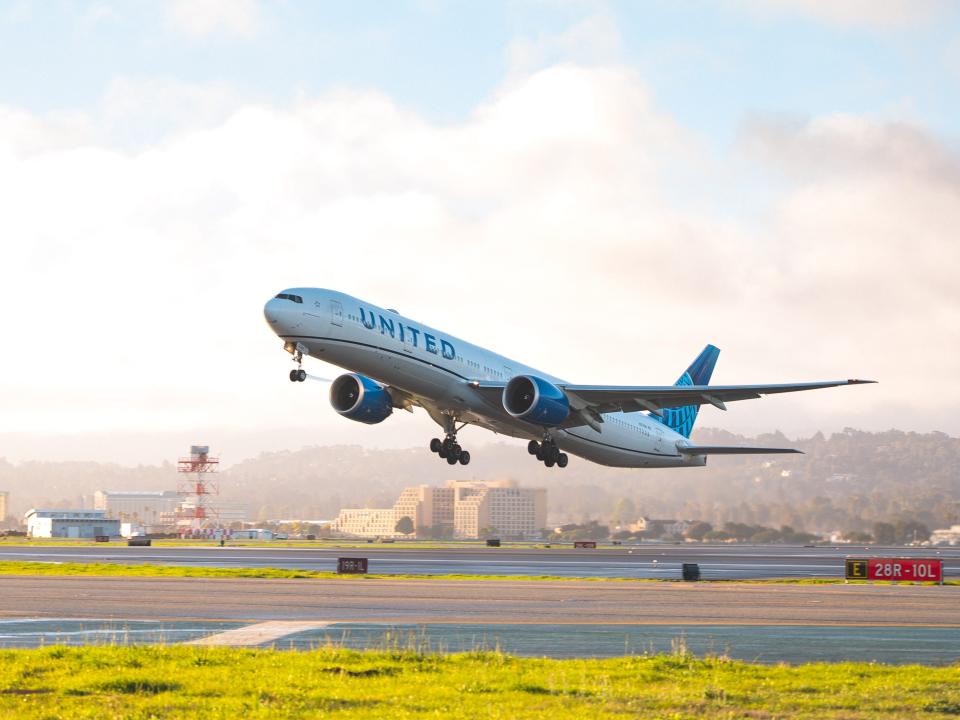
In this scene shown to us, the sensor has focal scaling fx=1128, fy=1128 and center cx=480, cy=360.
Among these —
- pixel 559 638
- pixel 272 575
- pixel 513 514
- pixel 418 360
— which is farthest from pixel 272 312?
pixel 513 514

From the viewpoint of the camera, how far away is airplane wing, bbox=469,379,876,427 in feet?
183

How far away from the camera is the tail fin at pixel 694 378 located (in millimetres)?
82375

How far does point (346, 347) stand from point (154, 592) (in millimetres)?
14311

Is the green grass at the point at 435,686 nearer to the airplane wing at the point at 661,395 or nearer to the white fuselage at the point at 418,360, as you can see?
the white fuselage at the point at 418,360

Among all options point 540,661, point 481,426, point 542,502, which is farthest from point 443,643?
point 542,502

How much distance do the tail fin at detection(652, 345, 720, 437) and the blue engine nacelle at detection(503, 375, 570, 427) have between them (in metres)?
27.6

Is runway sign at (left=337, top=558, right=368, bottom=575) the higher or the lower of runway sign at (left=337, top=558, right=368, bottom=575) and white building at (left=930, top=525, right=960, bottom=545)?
the higher

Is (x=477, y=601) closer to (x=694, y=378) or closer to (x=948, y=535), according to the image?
(x=694, y=378)

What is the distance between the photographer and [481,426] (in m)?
62.3

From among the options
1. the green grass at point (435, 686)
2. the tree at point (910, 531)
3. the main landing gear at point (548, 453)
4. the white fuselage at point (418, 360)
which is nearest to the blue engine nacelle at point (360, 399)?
the white fuselage at point (418, 360)

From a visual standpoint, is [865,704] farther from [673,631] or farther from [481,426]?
[481,426]

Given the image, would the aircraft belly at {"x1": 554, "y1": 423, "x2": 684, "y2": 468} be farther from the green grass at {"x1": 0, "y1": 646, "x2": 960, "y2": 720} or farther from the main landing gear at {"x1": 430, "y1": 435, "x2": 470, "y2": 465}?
the green grass at {"x1": 0, "y1": 646, "x2": 960, "y2": 720}

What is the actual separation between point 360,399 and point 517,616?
30.1 meters

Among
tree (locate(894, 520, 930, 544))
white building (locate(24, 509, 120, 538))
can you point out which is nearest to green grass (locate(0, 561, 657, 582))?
tree (locate(894, 520, 930, 544))
